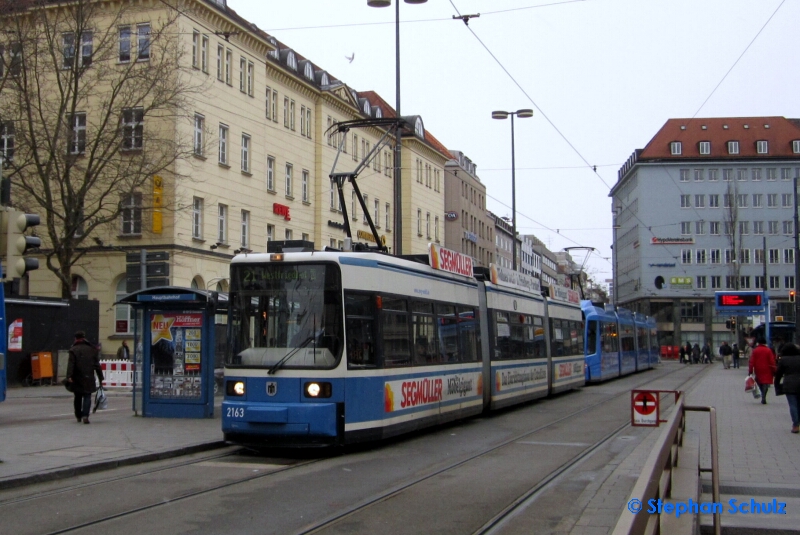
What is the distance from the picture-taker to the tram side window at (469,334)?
1786 centimetres

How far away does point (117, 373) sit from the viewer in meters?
30.5

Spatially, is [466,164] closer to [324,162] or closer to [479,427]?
[324,162]

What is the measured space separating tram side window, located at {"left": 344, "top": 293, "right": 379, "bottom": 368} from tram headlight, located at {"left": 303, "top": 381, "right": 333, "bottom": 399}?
18.2 inches

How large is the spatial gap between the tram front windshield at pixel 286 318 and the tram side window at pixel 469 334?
17.0 feet

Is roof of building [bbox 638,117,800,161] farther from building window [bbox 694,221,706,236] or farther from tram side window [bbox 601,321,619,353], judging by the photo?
tram side window [bbox 601,321,619,353]

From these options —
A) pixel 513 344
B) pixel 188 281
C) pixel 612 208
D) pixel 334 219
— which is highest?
pixel 612 208

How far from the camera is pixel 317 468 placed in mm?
11984

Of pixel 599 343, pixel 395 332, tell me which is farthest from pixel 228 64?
pixel 395 332

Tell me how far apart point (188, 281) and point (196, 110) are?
7305 mm

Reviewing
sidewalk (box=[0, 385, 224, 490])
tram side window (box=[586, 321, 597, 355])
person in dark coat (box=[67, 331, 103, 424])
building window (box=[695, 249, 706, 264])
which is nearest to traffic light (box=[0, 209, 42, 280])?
sidewalk (box=[0, 385, 224, 490])

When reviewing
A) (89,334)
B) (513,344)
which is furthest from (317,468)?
(89,334)

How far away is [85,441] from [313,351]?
394 cm

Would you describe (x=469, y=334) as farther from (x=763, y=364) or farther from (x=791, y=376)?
(x=763, y=364)

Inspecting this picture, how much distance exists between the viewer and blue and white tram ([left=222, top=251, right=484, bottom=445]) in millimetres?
12836
